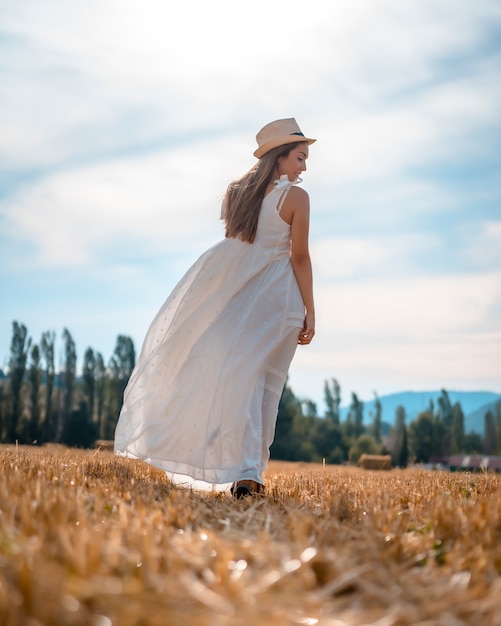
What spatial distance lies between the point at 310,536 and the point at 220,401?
89.4 inches

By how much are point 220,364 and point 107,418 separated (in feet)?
132

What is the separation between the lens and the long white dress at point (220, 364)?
4.65m

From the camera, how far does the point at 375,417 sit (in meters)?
61.2

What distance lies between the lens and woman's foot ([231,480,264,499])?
14.5 feet

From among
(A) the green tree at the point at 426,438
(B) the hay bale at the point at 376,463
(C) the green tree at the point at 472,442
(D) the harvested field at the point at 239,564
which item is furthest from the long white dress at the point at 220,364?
(C) the green tree at the point at 472,442

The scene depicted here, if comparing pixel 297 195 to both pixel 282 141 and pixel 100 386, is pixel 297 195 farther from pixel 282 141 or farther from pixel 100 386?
pixel 100 386

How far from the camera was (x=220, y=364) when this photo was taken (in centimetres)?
479

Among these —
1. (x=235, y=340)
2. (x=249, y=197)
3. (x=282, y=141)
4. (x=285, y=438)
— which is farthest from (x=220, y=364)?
(x=285, y=438)

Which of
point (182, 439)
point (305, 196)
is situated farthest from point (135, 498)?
point (305, 196)

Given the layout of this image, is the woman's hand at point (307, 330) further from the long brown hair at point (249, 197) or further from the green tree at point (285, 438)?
the green tree at point (285, 438)

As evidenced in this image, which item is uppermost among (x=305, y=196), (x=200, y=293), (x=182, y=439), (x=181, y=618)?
(x=305, y=196)

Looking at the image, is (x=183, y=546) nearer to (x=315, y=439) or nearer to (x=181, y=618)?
(x=181, y=618)

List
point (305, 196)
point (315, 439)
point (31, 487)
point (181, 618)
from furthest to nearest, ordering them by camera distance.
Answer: point (315, 439) < point (305, 196) < point (31, 487) < point (181, 618)

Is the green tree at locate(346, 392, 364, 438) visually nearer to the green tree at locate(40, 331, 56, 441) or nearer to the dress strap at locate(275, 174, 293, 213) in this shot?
the green tree at locate(40, 331, 56, 441)
